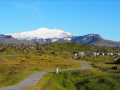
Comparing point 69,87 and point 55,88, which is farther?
point 69,87

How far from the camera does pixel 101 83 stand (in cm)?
4962

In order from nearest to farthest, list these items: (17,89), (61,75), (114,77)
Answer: (17,89), (114,77), (61,75)

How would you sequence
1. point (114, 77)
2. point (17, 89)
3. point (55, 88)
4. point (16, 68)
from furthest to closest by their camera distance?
point (16, 68)
point (114, 77)
point (55, 88)
point (17, 89)

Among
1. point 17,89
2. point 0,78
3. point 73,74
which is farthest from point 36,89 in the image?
point 73,74

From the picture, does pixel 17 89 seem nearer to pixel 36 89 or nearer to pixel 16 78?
pixel 36 89

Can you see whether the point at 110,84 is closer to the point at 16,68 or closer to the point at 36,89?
the point at 36,89

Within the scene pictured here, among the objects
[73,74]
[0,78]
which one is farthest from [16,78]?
[73,74]

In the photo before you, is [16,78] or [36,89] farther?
[16,78]

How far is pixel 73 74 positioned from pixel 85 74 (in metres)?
2.92

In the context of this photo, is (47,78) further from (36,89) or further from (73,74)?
(36,89)

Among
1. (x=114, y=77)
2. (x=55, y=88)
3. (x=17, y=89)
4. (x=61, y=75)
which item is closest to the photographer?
(x=17, y=89)

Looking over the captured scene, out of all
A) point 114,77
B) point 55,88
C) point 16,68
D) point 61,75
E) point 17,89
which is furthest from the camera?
point 16,68

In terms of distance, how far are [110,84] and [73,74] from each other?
1191 cm

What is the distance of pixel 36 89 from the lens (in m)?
39.8
